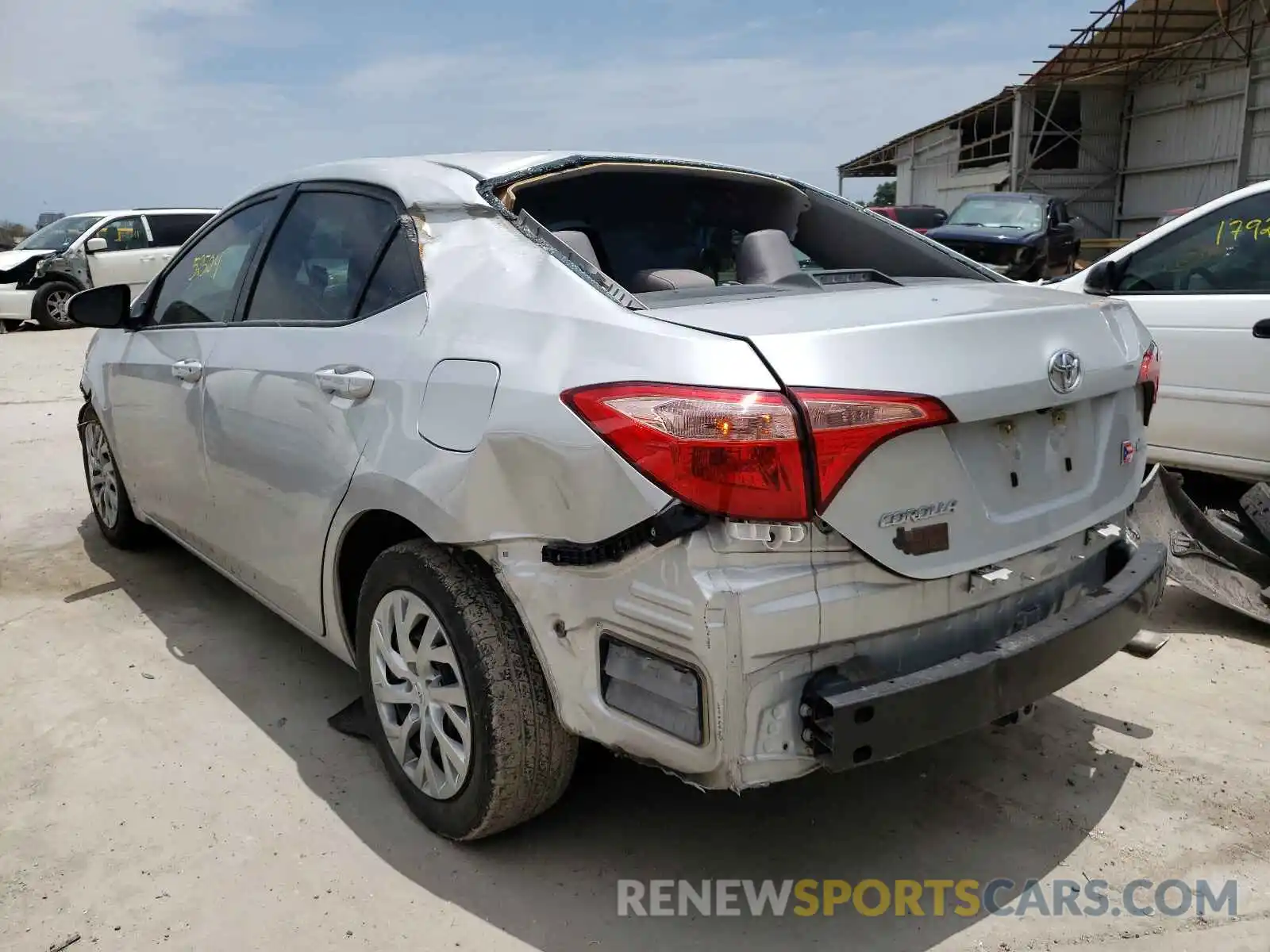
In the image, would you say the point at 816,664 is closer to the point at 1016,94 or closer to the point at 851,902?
the point at 851,902

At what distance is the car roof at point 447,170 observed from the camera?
108 inches

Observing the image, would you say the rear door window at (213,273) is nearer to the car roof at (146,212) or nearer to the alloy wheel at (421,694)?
the alloy wheel at (421,694)

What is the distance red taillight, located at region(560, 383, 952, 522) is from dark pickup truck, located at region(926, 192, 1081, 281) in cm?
1412

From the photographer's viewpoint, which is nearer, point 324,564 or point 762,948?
point 762,948

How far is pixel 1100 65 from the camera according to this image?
23.5 meters

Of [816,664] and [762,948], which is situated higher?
[816,664]

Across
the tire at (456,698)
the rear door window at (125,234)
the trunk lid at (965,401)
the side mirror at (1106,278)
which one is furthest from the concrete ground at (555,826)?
the rear door window at (125,234)

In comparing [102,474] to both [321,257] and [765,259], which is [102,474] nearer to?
[321,257]

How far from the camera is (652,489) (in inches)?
76.6

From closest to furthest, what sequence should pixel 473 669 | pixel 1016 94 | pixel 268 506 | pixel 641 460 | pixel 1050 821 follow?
1. pixel 641 460
2. pixel 473 669
3. pixel 1050 821
4. pixel 268 506
5. pixel 1016 94

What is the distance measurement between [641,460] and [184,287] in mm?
2819

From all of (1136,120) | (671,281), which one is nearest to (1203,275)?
(671,281)

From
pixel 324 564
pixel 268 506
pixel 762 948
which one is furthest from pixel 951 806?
pixel 268 506

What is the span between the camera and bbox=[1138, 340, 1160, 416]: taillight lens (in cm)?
266
